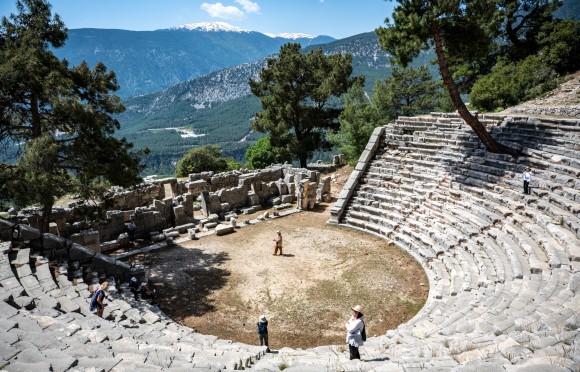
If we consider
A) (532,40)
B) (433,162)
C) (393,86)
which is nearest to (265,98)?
(393,86)

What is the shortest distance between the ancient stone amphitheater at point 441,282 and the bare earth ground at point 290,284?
98 centimetres

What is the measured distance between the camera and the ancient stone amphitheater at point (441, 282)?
19.5 ft

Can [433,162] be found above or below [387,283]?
above

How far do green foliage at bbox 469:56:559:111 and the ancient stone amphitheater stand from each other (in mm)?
10789

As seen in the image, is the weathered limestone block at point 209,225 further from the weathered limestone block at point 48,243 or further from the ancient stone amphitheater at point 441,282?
the weathered limestone block at point 48,243

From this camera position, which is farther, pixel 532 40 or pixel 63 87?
pixel 532 40

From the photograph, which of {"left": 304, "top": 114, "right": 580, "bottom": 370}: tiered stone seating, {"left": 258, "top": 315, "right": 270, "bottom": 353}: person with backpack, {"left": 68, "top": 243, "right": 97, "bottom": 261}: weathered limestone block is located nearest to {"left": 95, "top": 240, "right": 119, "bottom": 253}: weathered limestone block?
{"left": 68, "top": 243, "right": 97, "bottom": 261}: weathered limestone block

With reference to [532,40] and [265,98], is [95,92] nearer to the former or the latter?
[265,98]

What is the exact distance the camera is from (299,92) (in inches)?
1229

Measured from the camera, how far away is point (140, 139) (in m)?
161

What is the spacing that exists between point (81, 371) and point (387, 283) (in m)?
10.0

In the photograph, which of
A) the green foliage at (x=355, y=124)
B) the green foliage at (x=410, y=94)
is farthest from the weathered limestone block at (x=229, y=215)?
the green foliage at (x=410, y=94)

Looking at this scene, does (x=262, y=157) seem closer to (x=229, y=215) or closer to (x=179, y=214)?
(x=229, y=215)

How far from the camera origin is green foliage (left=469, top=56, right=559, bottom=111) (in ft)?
89.1
